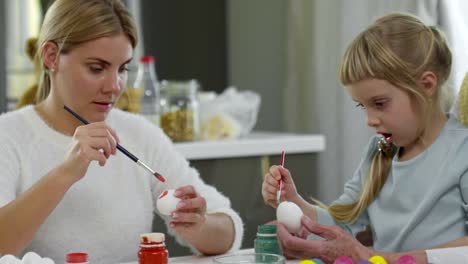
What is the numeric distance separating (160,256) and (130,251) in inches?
20.0

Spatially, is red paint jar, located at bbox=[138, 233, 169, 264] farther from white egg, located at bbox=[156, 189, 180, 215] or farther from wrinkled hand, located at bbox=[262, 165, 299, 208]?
wrinkled hand, located at bbox=[262, 165, 299, 208]

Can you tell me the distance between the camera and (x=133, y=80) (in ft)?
9.87

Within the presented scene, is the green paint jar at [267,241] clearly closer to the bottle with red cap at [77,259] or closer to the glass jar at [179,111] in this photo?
the bottle with red cap at [77,259]

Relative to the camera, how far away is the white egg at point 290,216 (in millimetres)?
1538

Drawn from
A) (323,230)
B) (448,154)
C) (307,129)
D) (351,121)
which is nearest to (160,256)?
(323,230)

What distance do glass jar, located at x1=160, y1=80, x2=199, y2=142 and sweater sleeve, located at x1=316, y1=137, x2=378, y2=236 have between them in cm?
114

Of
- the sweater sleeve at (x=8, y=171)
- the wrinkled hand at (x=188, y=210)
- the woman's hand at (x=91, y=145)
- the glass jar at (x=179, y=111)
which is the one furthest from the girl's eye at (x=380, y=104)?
the glass jar at (x=179, y=111)

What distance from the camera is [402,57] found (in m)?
1.66

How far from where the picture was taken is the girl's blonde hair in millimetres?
1651

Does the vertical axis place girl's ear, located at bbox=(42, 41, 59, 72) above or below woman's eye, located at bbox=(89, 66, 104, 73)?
above

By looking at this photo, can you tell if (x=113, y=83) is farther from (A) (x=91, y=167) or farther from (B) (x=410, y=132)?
(B) (x=410, y=132)

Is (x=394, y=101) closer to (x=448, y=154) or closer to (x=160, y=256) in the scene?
(x=448, y=154)

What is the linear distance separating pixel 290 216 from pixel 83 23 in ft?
2.06

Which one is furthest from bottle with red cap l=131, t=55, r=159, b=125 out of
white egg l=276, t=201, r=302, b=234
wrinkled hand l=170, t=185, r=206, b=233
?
white egg l=276, t=201, r=302, b=234
